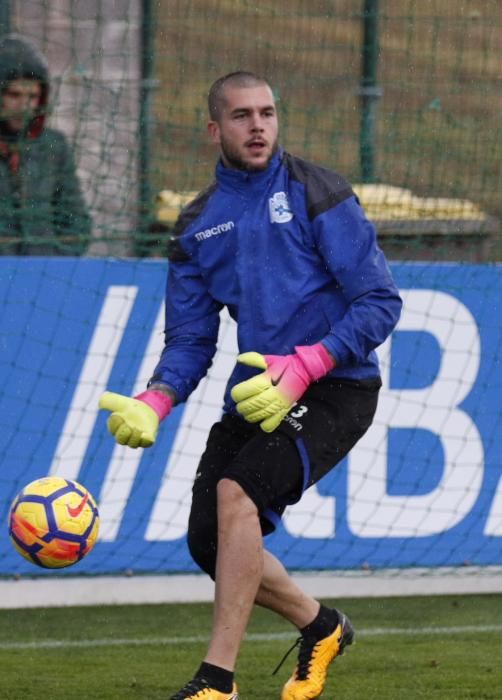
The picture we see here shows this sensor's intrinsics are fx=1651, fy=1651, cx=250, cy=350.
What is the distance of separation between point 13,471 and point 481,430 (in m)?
2.21

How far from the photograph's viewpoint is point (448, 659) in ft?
20.3

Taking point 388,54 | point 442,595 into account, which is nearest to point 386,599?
point 442,595

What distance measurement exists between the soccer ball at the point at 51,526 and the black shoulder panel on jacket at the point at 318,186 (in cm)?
123

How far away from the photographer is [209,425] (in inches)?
303

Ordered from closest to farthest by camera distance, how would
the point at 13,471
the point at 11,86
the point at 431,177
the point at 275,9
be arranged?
the point at 13,471 < the point at 11,86 < the point at 431,177 < the point at 275,9

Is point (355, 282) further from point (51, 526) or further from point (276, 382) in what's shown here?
point (51, 526)

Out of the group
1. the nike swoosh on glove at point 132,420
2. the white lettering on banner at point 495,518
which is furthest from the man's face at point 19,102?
the nike swoosh on glove at point 132,420

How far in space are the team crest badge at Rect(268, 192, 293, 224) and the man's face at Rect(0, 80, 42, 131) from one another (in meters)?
2.98

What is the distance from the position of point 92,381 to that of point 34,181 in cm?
117

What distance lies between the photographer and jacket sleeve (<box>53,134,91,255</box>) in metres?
8.14

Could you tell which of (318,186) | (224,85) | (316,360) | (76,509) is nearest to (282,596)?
(76,509)

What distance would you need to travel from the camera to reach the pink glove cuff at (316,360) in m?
5.15

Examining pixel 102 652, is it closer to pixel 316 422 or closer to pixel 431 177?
pixel 316 422

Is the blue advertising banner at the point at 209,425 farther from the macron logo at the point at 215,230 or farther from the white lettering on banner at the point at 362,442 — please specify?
the macron logo at the point at 215,230
